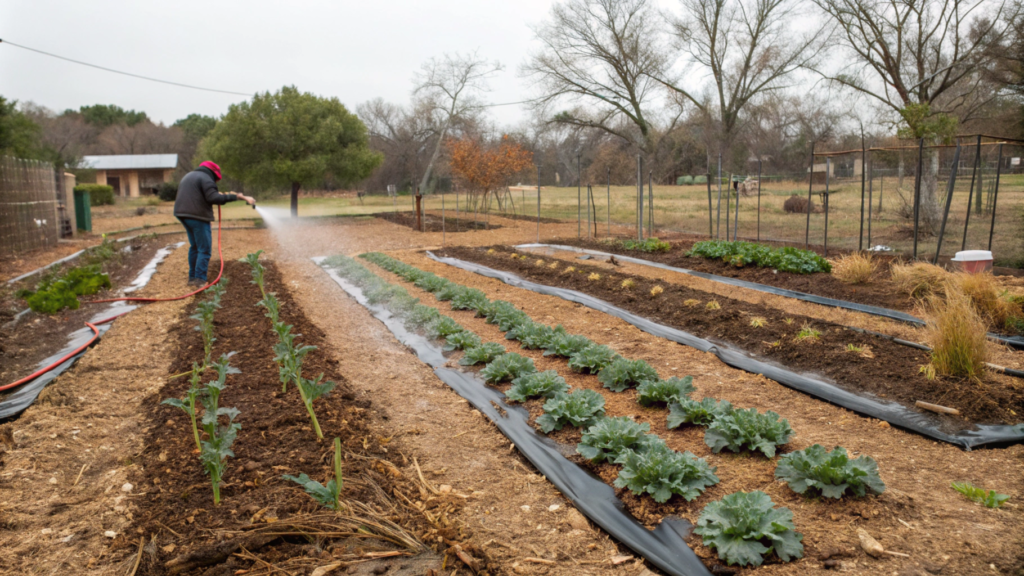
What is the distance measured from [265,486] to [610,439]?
1895 mm

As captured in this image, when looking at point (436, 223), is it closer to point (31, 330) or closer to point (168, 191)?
point (31, 330)

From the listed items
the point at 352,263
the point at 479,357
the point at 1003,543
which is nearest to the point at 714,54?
the point at 352,263

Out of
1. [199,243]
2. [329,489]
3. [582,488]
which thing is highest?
[199,243]

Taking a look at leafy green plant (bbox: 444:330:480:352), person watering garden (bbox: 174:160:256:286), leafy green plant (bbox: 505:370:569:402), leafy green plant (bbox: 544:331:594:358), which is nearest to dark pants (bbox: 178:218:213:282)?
person watering garden (bbox: 174:160:256:286)

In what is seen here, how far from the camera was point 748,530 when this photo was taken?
8.93 feet

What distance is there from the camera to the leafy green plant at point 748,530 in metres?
2.63

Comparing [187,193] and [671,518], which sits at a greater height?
[187,193]

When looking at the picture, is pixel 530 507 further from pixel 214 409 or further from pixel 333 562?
pixel 214 409

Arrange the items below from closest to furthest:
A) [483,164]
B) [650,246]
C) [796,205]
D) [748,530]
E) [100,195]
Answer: [748,530]
[650,246]
[796,205]
[483,164]
[100,195]

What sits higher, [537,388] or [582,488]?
[537,388]

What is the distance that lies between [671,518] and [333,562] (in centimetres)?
159

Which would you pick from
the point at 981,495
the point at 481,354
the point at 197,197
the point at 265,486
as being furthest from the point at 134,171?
the point at 981,495

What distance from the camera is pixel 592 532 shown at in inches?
119

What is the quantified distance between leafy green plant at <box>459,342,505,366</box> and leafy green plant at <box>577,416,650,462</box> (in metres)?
1.88
